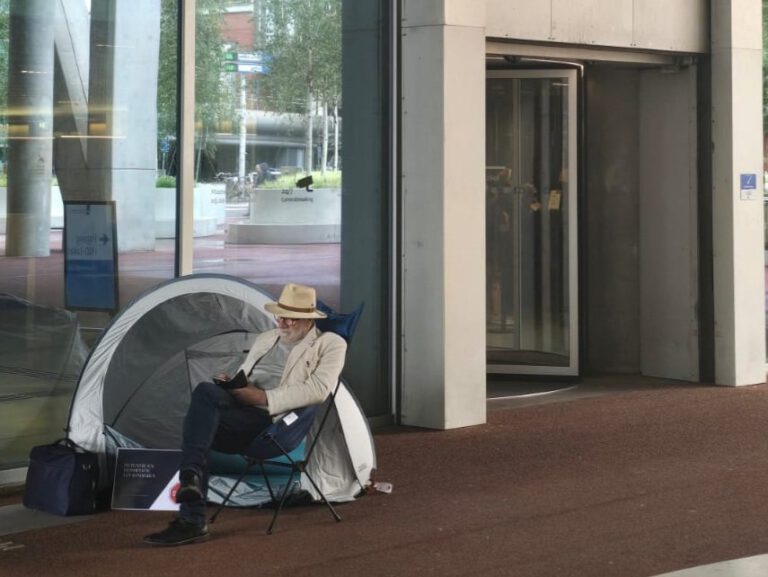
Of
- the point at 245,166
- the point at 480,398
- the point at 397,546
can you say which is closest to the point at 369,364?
the point at 480,398

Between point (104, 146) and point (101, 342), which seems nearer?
point (101, 342)

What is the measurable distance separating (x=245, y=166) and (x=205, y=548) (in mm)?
3042

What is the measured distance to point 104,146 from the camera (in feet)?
25.1

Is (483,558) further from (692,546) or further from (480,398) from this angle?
(480,398)

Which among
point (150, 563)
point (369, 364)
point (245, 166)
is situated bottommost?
point (150, 563)

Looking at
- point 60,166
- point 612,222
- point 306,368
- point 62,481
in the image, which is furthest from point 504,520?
point 612,222

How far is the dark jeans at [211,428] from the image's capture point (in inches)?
239

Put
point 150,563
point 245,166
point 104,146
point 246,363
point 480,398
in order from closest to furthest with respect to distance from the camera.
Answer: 1. point 150,563
2. point 246,363
3. point 104,146
4. point 245,166
5. point 480,398

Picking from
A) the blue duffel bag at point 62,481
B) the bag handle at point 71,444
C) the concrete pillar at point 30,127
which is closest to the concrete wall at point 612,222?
the concrete pillar at point 30,127

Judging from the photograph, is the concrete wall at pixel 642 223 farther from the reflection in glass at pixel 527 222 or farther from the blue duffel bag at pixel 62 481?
the blue duffel bag at pixel 62 481

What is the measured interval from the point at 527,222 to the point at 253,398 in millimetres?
5556

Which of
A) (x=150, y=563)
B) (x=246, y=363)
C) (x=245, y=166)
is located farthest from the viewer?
(x=245, y=166)

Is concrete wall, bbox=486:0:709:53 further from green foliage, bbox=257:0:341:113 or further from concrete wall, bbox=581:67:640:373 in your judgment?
green foliage, bbox=257:0:341:113

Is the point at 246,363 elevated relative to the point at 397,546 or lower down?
elevated
